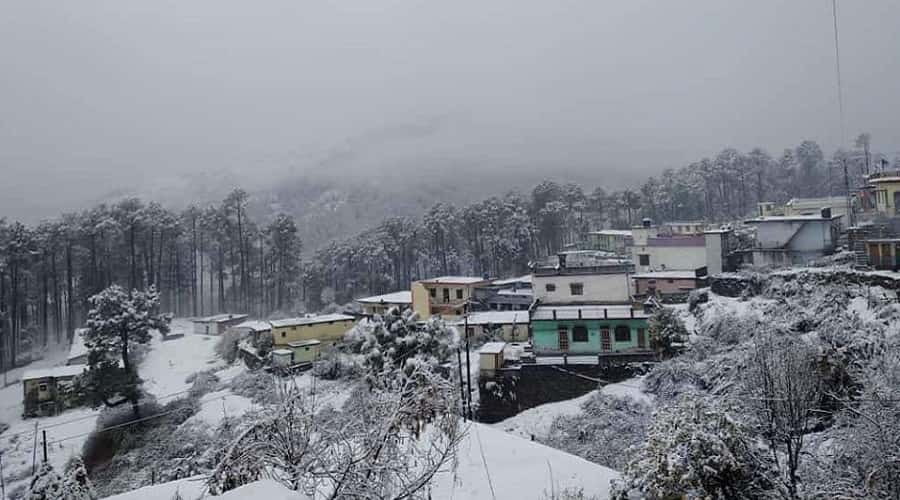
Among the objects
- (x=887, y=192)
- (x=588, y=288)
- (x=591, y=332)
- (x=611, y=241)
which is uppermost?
(x=887, y=192)

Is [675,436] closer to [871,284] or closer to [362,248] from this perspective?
[871,284]

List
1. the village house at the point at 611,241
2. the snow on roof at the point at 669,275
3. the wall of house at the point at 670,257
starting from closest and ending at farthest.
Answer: the snow on roof at the point at 669,275
the wall of house at the point at 670,257
the village house at the point at 611,241

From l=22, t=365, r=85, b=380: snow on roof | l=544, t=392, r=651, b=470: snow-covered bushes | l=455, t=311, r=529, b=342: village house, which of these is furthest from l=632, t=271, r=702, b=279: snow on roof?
l=22, t=365, r=85, b=380: snow on roof

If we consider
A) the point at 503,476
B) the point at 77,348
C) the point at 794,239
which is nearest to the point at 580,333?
the point at 503,476

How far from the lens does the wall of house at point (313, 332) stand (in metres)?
24.3

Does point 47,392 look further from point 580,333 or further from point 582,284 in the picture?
point 582,284

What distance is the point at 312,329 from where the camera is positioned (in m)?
25.4

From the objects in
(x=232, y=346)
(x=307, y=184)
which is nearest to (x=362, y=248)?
(x=232, y=346)

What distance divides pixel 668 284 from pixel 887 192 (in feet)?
41.4

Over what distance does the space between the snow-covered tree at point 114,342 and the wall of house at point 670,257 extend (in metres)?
25.6

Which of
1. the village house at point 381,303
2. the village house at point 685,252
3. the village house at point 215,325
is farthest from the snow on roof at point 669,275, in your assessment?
the village house at point 215,325

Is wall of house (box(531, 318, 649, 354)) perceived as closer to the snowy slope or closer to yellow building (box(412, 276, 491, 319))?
yellow building (box(412, 276, 491, 319))

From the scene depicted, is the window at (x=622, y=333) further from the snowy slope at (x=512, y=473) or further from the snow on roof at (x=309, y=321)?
the snow on roof at (x=309, y=321)

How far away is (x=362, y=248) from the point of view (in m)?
40.5
